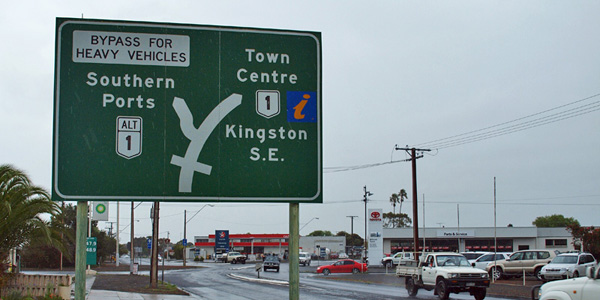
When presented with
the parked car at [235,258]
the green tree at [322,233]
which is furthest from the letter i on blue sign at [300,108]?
the green tree at [322,233]

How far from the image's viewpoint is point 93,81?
5.95 metres

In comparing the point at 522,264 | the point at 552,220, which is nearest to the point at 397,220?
the point at 552,220

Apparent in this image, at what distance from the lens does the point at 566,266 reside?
1211 inches

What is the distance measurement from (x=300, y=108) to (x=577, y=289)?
27.1ft

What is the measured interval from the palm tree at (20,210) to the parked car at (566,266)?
943 inches

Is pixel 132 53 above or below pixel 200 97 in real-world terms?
above

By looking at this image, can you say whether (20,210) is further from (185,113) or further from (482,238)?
(482,238)

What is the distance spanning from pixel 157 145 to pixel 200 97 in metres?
0.62

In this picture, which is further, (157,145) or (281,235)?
(281,235)

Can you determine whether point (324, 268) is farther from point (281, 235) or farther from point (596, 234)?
point (281, 235)

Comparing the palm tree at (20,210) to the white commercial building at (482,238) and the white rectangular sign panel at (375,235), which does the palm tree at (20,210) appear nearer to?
the white rectangular sign panel at (375,235)

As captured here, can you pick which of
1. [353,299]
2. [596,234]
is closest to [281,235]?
[596,234]

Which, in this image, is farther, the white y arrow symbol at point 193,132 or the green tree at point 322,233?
the green tree at point 322,233

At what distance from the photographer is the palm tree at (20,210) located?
16781mm
